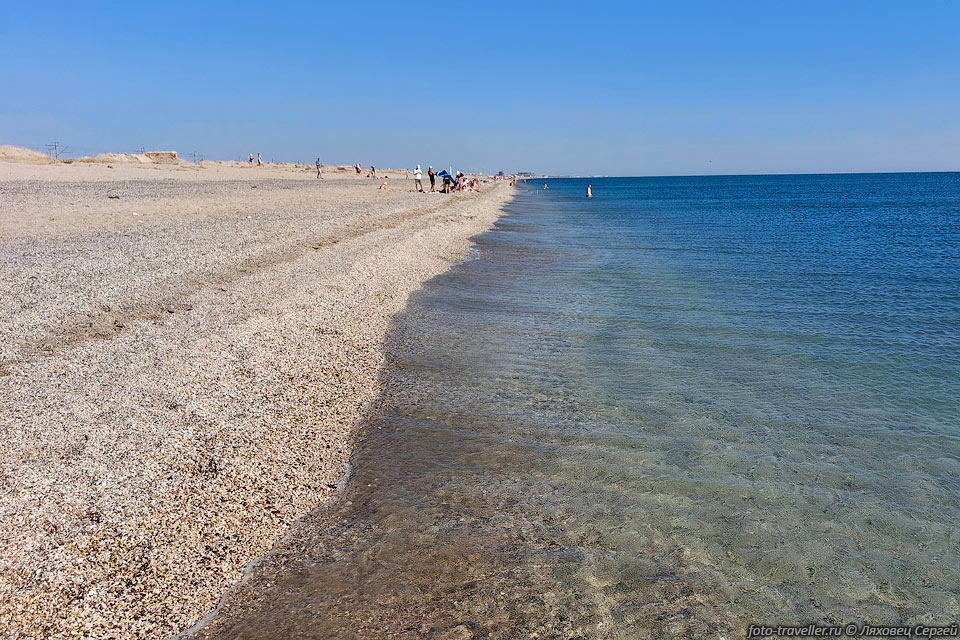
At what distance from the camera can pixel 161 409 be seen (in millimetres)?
5645

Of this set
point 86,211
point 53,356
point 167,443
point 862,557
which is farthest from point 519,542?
A: point 86,211

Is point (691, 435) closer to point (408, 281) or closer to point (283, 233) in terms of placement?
point (408, 281)

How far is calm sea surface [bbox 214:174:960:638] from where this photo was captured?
12.8 ft

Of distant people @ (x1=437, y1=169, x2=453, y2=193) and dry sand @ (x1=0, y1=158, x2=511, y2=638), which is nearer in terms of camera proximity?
dry sand @ (x1=0, y1=158, x2=511, y2=638)

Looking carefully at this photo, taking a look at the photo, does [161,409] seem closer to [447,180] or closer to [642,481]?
[642,481]

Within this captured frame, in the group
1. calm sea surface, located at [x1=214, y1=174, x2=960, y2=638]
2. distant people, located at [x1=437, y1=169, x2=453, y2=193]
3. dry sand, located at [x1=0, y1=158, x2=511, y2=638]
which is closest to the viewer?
dry sand, located at [x1=0, y1=158, x2=511, y2=638]

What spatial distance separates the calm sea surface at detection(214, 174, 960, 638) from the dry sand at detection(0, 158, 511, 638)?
0.45 m

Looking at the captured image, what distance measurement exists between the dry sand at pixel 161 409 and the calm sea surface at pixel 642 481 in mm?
451

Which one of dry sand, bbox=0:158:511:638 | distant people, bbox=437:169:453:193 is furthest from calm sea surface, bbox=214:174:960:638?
distant people, bbox=437:169:453:193

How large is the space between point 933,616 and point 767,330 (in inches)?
279

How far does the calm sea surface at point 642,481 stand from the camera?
390cm

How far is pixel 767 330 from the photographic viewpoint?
10430mm

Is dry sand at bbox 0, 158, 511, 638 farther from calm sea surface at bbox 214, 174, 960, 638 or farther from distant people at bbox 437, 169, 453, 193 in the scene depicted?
distant people at bbox 437, 169, 453, 193

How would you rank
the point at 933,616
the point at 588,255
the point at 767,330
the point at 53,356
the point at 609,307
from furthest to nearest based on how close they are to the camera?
the point at 588,255, the point at 609,307, the point at 767,330, the point at 53,356, the point at 933,616
